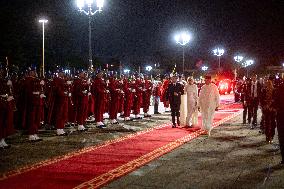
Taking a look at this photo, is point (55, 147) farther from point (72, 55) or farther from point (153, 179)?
point (72, 55)

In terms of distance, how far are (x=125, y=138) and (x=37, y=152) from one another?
3.28 metres

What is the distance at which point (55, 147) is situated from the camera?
12.4 m

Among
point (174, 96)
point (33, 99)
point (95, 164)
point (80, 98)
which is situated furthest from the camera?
point (174, 96)

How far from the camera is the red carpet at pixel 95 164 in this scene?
8.18 meters

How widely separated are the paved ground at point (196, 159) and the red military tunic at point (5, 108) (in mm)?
542

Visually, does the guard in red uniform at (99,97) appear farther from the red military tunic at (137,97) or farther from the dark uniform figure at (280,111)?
the dark uniform figure at (280,111)

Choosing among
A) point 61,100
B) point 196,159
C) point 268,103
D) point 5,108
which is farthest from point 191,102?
point 5,108

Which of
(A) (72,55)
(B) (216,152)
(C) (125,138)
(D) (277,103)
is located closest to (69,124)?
(C) (125,138)

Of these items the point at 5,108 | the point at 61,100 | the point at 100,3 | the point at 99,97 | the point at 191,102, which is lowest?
the point at 5,108

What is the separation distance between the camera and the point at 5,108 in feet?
40.9

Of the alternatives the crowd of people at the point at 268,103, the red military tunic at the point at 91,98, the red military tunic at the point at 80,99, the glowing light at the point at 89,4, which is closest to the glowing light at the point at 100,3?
the glowing light at the point at 89,4

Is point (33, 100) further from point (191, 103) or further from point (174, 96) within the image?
point (191, 103)

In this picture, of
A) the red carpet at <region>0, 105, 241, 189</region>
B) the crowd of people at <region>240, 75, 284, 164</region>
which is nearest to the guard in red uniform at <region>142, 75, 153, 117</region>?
the crowd of people at <region>240, 75, 284, 164</region>

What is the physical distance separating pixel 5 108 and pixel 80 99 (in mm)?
4353
